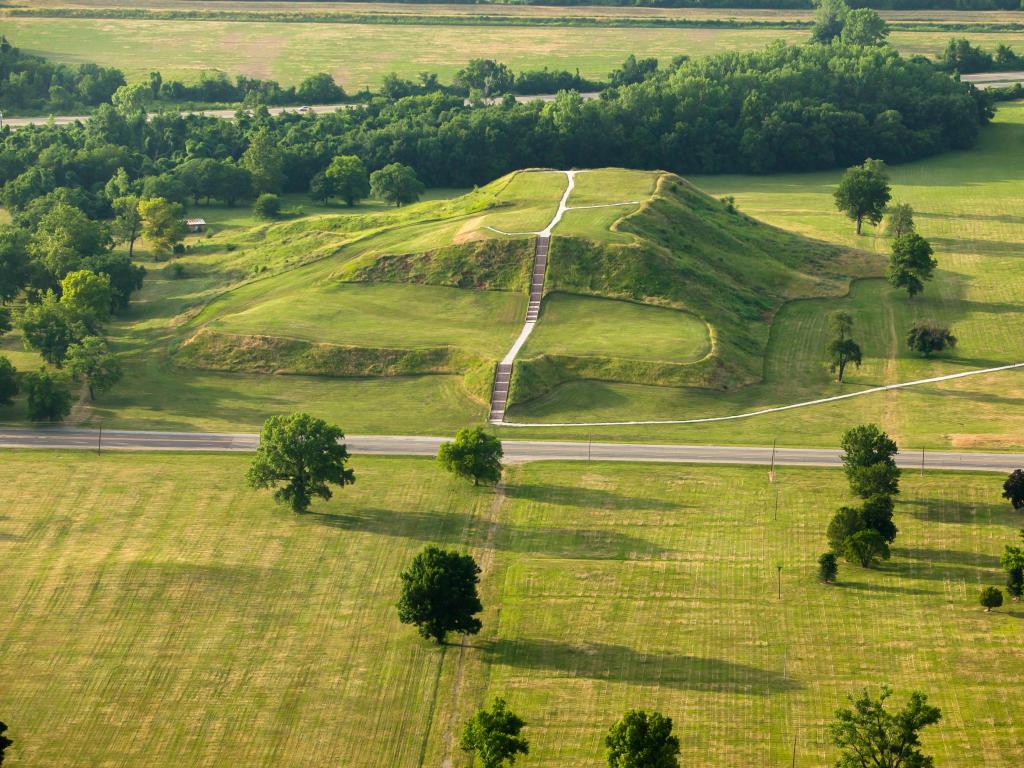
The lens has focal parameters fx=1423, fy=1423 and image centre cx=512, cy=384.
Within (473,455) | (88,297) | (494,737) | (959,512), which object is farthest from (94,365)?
(959,512)

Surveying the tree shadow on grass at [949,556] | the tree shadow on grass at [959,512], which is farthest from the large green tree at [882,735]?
the tree shadow on grass at [959,512]

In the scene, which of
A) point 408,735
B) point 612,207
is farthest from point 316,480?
point 612,207

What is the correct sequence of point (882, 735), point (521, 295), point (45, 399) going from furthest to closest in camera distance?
point (521, 295) < point (45, 399) < point (882, 735)

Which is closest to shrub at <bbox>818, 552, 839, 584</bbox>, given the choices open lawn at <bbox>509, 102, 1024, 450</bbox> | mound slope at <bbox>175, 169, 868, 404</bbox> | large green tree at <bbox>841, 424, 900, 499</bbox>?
large green tree at <bbox>841, 424, 900, 499</bbox>

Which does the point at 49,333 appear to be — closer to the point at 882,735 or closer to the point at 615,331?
the point at 615,331

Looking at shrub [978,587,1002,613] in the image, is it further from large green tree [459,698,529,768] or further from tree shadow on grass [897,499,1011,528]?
large green tree [459,698,529,768]

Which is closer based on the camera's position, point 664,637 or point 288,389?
point 664,637

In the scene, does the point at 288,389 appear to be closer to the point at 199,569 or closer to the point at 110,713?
the point at 199,569

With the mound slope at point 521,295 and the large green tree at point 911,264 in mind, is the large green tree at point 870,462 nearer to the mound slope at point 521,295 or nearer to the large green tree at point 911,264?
the mound slope at point 521,295
